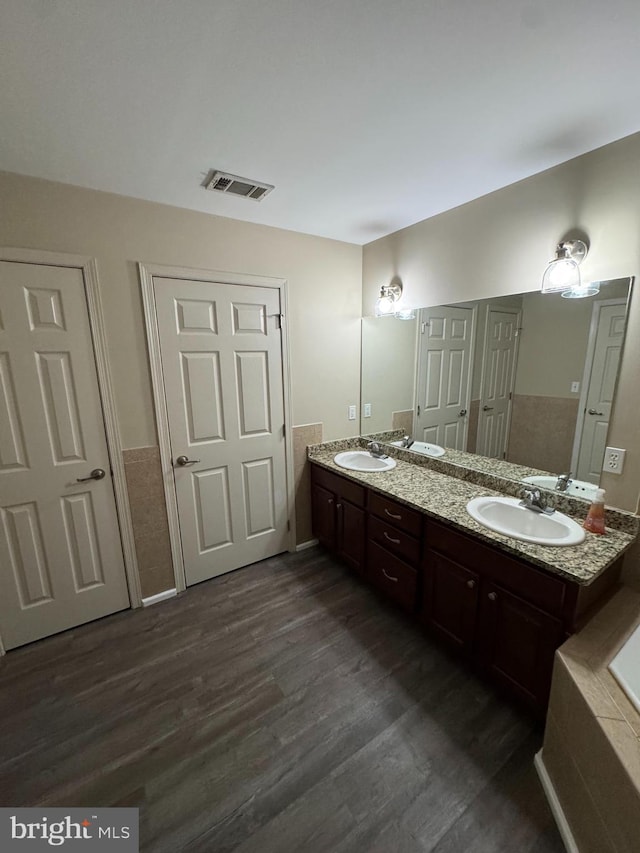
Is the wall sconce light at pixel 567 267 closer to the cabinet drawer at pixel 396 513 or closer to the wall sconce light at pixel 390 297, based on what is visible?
the wall sconce light at pixel 390 297

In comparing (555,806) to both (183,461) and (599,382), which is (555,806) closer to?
(599,382)

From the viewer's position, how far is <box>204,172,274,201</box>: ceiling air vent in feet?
5.51

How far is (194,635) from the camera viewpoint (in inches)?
79.5

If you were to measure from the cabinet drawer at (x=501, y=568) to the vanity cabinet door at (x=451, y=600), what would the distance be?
57 millimetres

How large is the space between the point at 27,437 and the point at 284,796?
197 centimetres

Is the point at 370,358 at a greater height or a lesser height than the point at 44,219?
lesser

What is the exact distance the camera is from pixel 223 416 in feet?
7.67

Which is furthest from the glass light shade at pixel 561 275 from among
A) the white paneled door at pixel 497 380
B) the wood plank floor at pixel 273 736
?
the wood plank floor at pixel 273 736

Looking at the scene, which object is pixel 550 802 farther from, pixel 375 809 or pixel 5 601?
pixel 5 601

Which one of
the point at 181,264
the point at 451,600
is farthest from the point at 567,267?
the point at 181,264

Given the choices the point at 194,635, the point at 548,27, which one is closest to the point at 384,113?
the point at 548,27

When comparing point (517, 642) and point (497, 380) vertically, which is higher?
point (497, 380)

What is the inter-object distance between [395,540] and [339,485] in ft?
1.93

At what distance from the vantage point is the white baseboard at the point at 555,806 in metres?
1.11
